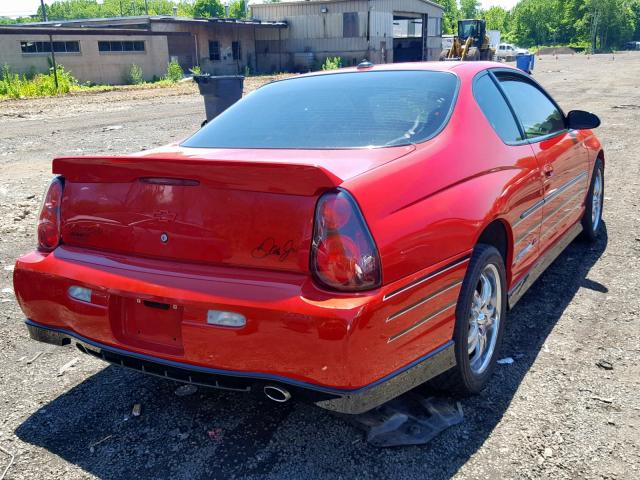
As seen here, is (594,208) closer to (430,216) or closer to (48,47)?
(430,216)

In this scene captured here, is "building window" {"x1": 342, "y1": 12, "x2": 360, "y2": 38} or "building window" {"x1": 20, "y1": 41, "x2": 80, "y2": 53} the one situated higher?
"building window" {"x1": 342, "y1": 12, "x2": 360, "y2": 38}

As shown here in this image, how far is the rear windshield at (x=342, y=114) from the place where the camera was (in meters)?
3.08

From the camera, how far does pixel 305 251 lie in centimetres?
237

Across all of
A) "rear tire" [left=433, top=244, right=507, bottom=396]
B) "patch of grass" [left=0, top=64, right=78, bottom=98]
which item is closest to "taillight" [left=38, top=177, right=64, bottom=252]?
"rear tire" [left=433, top=244, right=507, bottom=396]

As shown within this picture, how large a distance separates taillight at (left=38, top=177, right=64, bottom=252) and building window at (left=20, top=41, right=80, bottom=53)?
33620mm

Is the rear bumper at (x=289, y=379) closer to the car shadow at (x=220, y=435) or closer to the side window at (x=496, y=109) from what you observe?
the car shadow at (x=220, y=435)

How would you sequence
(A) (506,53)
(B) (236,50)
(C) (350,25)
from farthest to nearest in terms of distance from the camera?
(A) (506,53)
(B) (236,50)
(C) (350,25)

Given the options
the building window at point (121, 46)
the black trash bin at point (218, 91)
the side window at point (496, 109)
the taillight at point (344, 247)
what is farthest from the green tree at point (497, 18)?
the taillight at point (344, 247)

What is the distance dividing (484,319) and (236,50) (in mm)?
44881

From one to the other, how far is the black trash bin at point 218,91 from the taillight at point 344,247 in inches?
340

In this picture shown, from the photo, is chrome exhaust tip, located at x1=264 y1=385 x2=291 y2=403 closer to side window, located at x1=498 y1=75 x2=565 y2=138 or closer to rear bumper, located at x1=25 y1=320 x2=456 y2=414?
rear bumper, located at x1=25 y1=320 x2=456 y2=414

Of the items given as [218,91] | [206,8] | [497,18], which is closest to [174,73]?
[218,91]

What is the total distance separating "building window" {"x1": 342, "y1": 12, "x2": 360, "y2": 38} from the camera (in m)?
43.9
